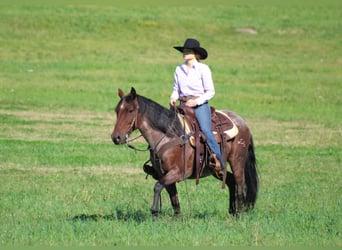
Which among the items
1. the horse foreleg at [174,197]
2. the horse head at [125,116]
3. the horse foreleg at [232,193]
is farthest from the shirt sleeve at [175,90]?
the horse foreleg at [232,193]

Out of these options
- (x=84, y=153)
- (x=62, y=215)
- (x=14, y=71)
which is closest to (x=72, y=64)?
(x=14, y=71)

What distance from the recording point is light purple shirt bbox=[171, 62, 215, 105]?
12.6 meters

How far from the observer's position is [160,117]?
12.6 meters

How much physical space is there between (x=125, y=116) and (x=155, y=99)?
891 inches

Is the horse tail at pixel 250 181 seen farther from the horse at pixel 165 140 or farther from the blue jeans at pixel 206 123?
the blue jeans at pixel 206 123

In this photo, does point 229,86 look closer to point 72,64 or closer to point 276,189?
point 72,64

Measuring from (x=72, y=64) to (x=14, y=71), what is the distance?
3.34 meters

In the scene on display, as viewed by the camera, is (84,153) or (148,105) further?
(84,153)

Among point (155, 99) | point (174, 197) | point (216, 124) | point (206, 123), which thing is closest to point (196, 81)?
point (206, 123)

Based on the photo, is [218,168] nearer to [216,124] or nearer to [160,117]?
[216,124]

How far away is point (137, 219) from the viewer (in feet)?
41.9

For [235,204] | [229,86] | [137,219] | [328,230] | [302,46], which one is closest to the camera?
[328,230]

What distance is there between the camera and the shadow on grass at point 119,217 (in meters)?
12.6

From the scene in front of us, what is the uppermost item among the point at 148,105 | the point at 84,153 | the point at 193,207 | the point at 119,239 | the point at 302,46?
the point at 148,105
